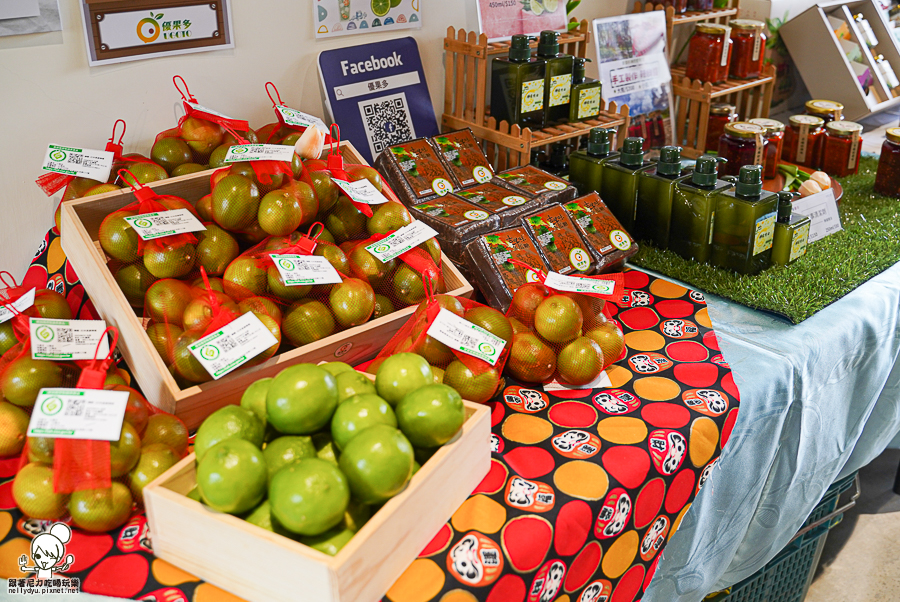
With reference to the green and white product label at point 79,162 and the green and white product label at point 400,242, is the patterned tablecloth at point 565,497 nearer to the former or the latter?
the green and white product label at point 79,162

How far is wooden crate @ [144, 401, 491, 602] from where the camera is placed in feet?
2.79

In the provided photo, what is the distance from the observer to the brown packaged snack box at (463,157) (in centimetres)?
200

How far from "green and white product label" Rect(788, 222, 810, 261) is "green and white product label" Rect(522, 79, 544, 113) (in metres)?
0.79

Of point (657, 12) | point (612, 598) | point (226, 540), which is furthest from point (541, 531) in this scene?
point (657, 12)

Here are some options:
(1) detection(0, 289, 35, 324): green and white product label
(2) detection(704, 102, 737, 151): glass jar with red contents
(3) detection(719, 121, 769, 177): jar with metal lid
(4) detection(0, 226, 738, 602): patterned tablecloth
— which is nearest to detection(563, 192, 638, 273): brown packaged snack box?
(4) detection(0, 226, 738, 602): patterned tablecloth

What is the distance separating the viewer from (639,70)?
258cm

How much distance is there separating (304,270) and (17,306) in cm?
53

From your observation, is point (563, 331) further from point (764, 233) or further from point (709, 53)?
point (709, 53)

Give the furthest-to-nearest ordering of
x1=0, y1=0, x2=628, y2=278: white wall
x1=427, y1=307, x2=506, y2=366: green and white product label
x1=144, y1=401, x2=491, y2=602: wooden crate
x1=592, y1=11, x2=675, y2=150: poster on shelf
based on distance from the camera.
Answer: x1=592, y1=11, x2=675, y2=150: poster on shelf, x1=0, y1=0, x2=628, y2=278: white wall, x1=427, y1=307, x2=506, y2=366: green and white product label, x1=144, y1=401, x2=491, y2=602: wooden crate

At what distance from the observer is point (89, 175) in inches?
58.4

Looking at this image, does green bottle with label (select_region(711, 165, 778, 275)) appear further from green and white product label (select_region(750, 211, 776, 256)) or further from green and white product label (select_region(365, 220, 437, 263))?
green and white product label (select_region(365, 220, 437, 263))

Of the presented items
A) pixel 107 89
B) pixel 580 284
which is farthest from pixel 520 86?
pixel 107 89

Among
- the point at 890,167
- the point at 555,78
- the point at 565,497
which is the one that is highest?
the point at 555,78

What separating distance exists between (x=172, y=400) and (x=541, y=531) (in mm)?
635
